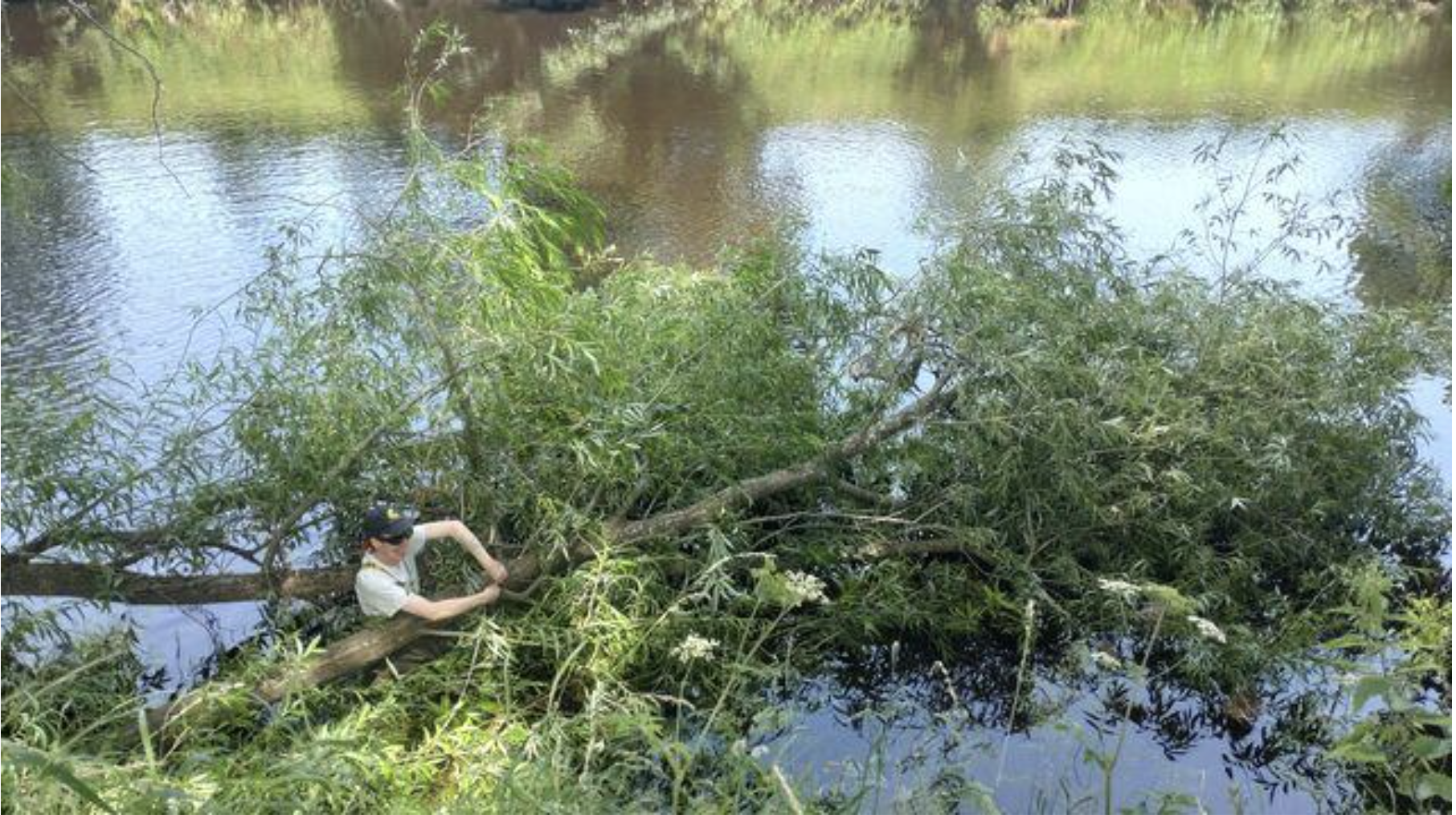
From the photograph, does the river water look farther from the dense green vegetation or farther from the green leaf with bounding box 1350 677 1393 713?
the green leaf with bounding box 1350 677 1393 713

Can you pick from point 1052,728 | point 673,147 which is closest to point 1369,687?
point 1052,728

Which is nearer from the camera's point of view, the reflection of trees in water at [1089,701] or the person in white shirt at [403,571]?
the person in white shirt at [403,571]

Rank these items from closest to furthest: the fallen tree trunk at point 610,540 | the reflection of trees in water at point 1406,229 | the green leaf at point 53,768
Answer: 1. the green leaf at point 53,768
2. the fallen tree trunk at point 610,540
3. the reflection of trees in water at point 1406,229

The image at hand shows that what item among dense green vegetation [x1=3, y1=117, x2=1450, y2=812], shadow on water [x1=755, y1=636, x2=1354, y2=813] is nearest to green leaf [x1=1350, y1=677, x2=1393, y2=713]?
dense green vegetation [x1=3, y1=117, x2=1450, y2=812]

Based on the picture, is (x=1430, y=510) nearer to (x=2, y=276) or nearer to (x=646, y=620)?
(x=646, y=620)

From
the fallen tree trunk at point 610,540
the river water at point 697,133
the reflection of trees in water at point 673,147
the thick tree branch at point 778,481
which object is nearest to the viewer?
the fallen tree trunk at point 610,540

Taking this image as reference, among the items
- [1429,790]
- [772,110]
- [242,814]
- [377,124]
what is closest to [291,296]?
[242,814]

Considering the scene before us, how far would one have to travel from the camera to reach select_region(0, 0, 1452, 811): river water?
7875 millimetres

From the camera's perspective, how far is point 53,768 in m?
1.51

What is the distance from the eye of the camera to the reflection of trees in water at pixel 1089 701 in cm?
431

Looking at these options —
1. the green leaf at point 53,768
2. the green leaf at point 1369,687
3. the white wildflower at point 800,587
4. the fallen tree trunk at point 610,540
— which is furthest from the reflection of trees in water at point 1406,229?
the green leaf at point 53,768

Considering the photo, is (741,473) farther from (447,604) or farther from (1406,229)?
(1406,229)

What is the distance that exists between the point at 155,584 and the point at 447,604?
1.03 m

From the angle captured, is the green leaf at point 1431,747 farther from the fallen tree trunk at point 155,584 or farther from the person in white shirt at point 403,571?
the fallen tree trunk at point 155,584
